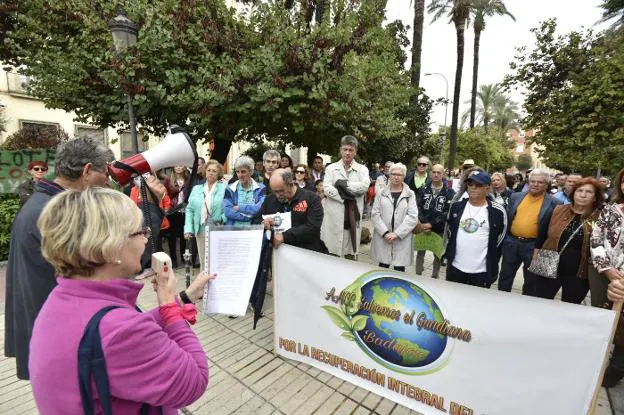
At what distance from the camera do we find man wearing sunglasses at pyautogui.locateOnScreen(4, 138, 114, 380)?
5.42 ft

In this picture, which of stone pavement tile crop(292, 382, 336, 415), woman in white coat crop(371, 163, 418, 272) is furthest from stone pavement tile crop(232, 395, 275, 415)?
woman in white coat crop(371, 163, 418, 272)

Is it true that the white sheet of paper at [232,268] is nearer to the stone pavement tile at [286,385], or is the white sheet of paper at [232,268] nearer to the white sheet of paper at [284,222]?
the white sheet of paper at [284,222]

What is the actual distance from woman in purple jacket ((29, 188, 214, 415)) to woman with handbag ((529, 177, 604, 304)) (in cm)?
358

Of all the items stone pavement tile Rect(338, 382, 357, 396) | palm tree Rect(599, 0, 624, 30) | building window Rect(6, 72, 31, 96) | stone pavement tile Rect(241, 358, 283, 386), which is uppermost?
palm tree Rect(599, 0, 624, 30)

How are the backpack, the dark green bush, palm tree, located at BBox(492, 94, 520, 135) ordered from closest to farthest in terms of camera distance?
1. the backpack
2. the dark green bush
3. palm tree, located at BBox(492, 94, 520, 135)

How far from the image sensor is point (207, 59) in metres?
6.11

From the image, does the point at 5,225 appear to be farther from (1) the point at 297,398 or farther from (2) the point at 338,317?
(2) the point at 338,317

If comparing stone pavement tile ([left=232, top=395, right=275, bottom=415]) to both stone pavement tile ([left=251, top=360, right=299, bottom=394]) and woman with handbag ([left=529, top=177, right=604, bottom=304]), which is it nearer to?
stone pavement tile ([left=251, top=360, right=299, bottom=394])

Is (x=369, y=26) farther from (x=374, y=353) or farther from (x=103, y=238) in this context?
(x=103, y=238)

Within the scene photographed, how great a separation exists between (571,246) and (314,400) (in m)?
2.96

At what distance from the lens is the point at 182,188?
533 cm


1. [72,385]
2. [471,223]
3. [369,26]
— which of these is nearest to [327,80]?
[369,26]

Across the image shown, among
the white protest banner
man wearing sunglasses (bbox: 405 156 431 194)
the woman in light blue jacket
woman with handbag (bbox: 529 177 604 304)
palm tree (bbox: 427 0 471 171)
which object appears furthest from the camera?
palm tree (bbox: 427 0 471 171)

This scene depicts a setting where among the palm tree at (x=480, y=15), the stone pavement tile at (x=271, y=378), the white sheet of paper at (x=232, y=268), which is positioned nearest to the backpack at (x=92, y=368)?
the white sheet of paper at (x=232, y=268)
